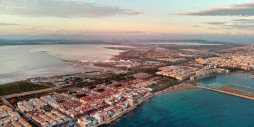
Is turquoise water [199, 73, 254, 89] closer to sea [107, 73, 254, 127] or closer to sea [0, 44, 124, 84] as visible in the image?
sea [107, 73, 254, 127]

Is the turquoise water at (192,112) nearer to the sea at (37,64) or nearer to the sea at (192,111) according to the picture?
the sea at (192,111)

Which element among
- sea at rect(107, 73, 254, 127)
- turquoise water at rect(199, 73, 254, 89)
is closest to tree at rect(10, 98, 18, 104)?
sea at rect(107, 73, 254, 127)

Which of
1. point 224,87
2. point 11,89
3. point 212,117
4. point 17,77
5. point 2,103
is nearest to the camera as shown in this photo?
point 212,117

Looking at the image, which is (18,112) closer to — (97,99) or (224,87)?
(97,99)

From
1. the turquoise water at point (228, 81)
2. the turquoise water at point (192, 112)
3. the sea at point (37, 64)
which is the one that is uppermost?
the sea at point (37, 64)

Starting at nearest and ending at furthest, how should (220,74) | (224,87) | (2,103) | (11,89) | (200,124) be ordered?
1. (200,124)
2. (2,103)
3. (11,89)
4. (224,87)
5. (220,74)

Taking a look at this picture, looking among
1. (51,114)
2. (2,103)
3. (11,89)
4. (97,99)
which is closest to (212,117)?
(97,99)

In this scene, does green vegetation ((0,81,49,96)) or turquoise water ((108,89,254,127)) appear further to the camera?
green vegetation ((0,81,49,96))

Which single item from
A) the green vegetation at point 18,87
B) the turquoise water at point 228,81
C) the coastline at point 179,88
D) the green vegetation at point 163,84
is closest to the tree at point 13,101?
the green vegetation at point 18,87
